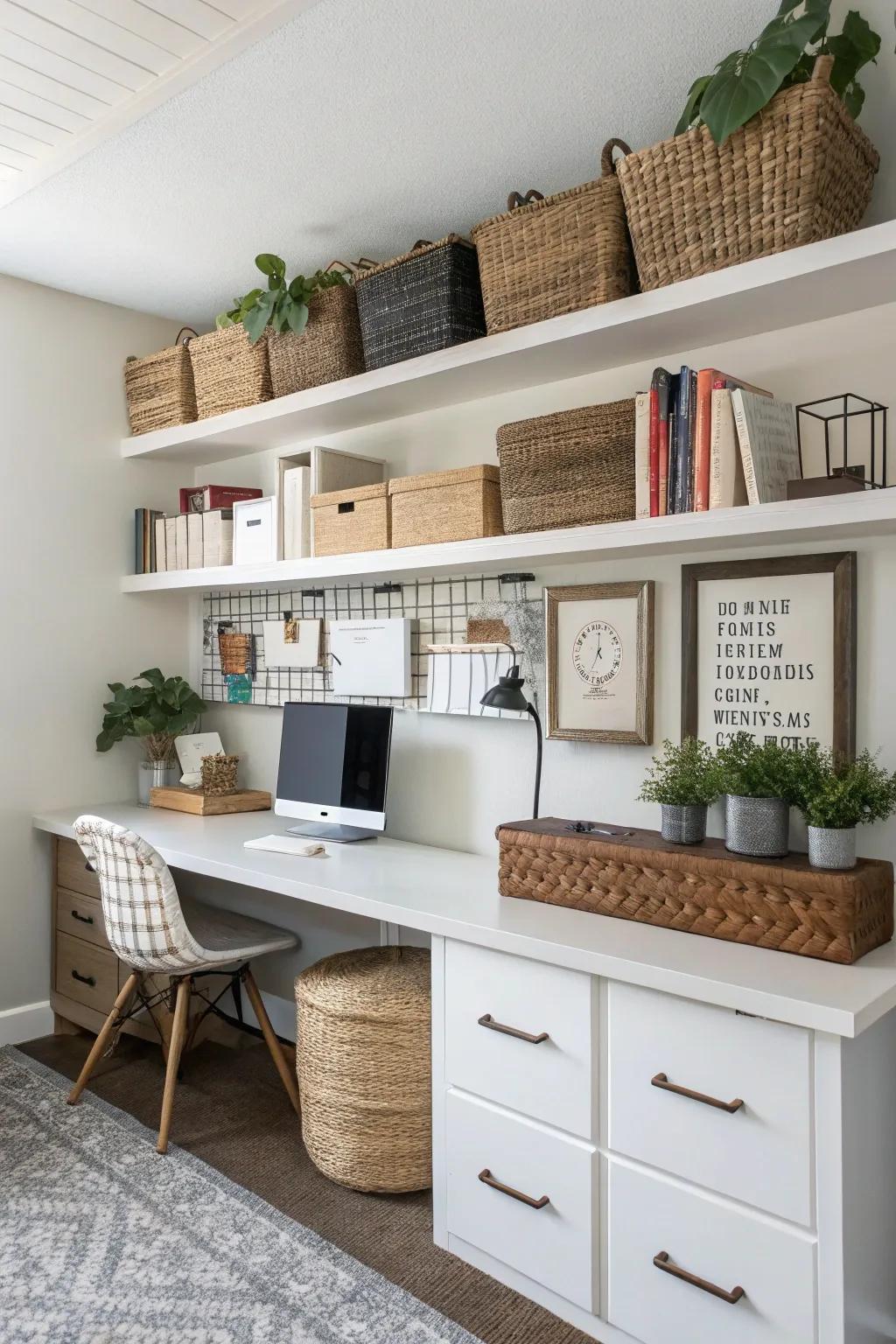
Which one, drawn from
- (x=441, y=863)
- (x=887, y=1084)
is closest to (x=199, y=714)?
A: (x=441, y=863)

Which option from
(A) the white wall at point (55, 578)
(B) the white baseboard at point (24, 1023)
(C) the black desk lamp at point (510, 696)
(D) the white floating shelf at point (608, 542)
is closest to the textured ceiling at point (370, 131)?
(A) the white wall at point (55, 578)

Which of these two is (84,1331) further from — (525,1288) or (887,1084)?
(887,1084)

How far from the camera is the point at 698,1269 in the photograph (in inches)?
62.7

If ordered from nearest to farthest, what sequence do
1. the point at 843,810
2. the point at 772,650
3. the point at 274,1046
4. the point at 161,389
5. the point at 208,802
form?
1. the point at 843,810
2. the point at 772,650
3. the point at 274,1046
4. the point at 208,802
5. the point at 161,389

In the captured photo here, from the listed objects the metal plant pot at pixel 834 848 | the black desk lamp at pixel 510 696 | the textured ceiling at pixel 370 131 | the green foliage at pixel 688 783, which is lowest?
the metal plant pot at pixel 834 848

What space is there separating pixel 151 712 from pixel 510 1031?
1956mm

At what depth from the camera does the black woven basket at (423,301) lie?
235 centimetres

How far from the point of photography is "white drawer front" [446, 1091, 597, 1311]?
1.75 metres

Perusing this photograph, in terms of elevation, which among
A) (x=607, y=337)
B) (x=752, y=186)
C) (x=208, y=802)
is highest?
(x=752, y=186)

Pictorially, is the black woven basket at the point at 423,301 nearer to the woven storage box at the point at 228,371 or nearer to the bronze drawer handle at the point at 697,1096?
the woven storage box at the point at 228,371

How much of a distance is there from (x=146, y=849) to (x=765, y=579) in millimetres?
1614

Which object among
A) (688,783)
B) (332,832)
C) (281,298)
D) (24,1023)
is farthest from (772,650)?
(24,1023)

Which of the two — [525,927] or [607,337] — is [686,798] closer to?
[525,927]

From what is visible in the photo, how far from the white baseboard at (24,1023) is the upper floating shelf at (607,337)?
78.0 inches
